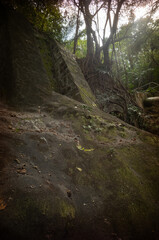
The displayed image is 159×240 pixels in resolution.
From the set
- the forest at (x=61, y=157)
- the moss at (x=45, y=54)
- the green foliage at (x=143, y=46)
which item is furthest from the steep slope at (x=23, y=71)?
the green foliage at (x=143, y=46)

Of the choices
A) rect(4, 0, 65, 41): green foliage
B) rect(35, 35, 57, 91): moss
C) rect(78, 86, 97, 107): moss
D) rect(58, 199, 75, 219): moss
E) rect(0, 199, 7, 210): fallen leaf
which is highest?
rect(4, 0, 65, 41): green foliage

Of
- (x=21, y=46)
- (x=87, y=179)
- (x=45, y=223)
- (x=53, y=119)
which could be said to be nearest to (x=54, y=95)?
(x=53, y=119)

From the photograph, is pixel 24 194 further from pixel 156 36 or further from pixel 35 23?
pixel 156 36

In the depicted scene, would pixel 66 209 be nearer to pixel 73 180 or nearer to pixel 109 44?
pixel 73 180

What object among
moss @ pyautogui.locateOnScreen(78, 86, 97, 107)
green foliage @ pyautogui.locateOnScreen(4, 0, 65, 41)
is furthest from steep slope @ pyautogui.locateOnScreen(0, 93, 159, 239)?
green foliage @ pyautogui.locateOnScreen(4, 0, 65, 41)

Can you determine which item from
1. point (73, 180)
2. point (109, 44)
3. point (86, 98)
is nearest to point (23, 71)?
point (86, 98)

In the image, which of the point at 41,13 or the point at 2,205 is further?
the point at 41,13

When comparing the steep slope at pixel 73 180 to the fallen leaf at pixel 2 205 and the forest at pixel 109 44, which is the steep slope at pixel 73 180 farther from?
the forest at pixel 109 44

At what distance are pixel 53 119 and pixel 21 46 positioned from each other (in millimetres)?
2209

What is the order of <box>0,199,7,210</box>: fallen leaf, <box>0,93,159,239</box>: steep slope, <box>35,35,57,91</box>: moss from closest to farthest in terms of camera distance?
<box>0,199,7,210</box>: fallen leaf → <box>0,93,159,239</box>: steep slope → <box>35,35,57,91</box>: moss

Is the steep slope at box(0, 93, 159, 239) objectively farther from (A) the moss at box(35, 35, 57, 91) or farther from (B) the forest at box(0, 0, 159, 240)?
(A) the moss at box(35, 35, 57, 91)

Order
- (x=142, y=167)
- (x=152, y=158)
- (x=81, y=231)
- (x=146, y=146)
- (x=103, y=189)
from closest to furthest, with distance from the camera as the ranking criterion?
1. (x=81, y=231)
2. (x=103, y=189)
3. (x=142, y=167)
4. (x=152, y=158)
5. (x=146, y=146)

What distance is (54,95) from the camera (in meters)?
3.50

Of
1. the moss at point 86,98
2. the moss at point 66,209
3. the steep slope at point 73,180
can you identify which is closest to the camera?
the steep slope at point 73,180
